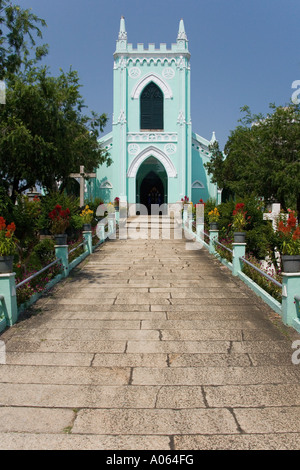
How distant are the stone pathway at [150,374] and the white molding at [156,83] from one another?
956 inches

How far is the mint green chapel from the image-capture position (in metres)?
29.9

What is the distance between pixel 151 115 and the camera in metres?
30.8

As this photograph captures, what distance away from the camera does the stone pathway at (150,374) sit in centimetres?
379

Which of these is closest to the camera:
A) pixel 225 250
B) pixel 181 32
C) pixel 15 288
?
pixel 15 288

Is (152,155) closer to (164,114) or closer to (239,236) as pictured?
(164,114)

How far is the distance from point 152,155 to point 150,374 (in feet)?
86.7

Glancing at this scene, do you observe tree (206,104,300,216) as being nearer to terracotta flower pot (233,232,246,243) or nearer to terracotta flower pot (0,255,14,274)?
terracotta flower pot (233,232,246,243)

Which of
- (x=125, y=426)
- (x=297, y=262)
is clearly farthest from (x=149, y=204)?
(x=125, y=426)

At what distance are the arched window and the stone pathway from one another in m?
23.7

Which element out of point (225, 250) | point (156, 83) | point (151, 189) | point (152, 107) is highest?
point (156, 83)

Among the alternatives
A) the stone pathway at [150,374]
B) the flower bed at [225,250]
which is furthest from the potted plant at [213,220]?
the stone pathway at [150,374]

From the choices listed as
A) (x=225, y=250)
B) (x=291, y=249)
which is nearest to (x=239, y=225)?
(x=225, y=250)

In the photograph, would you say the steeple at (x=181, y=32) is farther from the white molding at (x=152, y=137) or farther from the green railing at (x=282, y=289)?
the green railing at (x=282, y=289)
